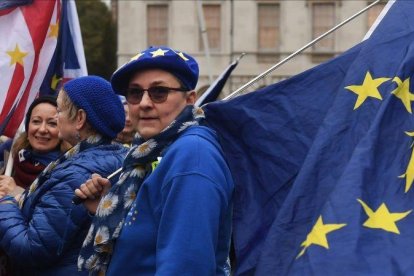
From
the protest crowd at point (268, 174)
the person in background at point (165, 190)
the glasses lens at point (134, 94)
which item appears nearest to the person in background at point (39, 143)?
the protest crowd at point (268, 174)

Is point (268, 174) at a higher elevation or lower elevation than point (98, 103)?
lower

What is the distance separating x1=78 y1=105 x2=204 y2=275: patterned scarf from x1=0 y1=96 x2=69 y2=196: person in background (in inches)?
73.8

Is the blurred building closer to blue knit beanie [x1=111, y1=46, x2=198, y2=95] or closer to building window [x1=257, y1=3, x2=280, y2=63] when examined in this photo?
building window [x1=257, y1=3, x2=280, y2=63]

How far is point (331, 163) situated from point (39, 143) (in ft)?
7.60

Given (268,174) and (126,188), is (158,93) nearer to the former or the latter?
(126,188)

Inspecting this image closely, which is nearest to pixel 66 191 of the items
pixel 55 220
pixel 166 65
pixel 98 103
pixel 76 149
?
pixel 55 220

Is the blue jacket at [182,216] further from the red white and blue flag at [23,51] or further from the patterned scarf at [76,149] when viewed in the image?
the red white and blue flag at [23,51]

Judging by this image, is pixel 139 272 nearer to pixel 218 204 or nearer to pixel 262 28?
pixel 218 204

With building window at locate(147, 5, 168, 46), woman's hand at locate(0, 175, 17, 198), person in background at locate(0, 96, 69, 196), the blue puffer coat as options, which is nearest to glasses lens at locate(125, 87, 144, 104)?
the blue puffer coat

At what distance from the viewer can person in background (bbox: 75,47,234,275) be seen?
3.11 m

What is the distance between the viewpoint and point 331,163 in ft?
11.3

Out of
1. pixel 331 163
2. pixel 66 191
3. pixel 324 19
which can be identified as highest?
pixel 331 163

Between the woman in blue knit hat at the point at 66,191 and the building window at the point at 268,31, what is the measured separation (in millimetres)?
38026

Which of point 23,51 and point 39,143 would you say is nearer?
point 39,143
